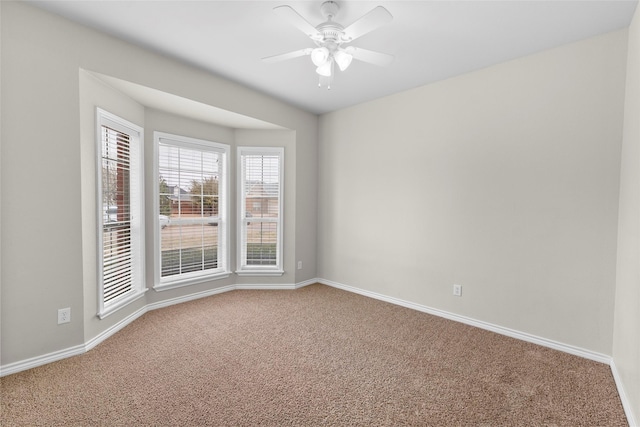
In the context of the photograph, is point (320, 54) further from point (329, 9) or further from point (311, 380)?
point (311, 380)

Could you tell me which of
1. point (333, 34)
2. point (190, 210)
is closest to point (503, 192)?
point (333, 34)

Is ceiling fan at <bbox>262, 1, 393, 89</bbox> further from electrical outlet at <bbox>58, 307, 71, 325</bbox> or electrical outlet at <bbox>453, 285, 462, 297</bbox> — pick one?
electrical outlet at <bbox>58, 307, 71, 325</bbox>

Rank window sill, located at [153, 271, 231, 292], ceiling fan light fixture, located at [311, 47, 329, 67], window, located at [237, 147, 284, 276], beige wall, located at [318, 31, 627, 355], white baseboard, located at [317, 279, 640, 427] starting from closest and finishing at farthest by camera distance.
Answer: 1. white baseboard, located at [317, 279, 640, 427]
2. ceiling fan light fixture, located at [311, 47, 329, 67]
3. beige wall, located at [318, 31, 627, 355]
4. window sill, located at [153, 271, 231, 292]
5. window, located at [237, 147, 284, 276]

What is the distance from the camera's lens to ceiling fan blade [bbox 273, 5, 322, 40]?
1749mm

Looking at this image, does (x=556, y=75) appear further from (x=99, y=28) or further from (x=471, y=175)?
(x=99, y=28)

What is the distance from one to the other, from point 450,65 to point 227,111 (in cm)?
244

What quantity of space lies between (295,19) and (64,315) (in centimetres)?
283

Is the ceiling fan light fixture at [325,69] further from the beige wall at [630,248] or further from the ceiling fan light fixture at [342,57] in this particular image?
the beige wall at [630,248]

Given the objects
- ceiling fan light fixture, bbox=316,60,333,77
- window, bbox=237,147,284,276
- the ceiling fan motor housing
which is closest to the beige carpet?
window, bbox=237,147,284,276

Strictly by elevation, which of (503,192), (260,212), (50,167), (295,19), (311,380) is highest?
(295,19)

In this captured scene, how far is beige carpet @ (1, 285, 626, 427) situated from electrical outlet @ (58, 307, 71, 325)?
0.33 metres

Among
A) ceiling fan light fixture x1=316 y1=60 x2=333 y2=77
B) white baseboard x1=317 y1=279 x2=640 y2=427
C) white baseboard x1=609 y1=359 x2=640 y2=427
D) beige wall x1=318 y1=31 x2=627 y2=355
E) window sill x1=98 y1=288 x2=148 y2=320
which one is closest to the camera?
white baseboard x1=609 y1=359 x2=640 y2=427

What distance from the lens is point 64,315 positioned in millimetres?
2375

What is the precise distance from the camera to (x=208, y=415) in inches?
70.6
